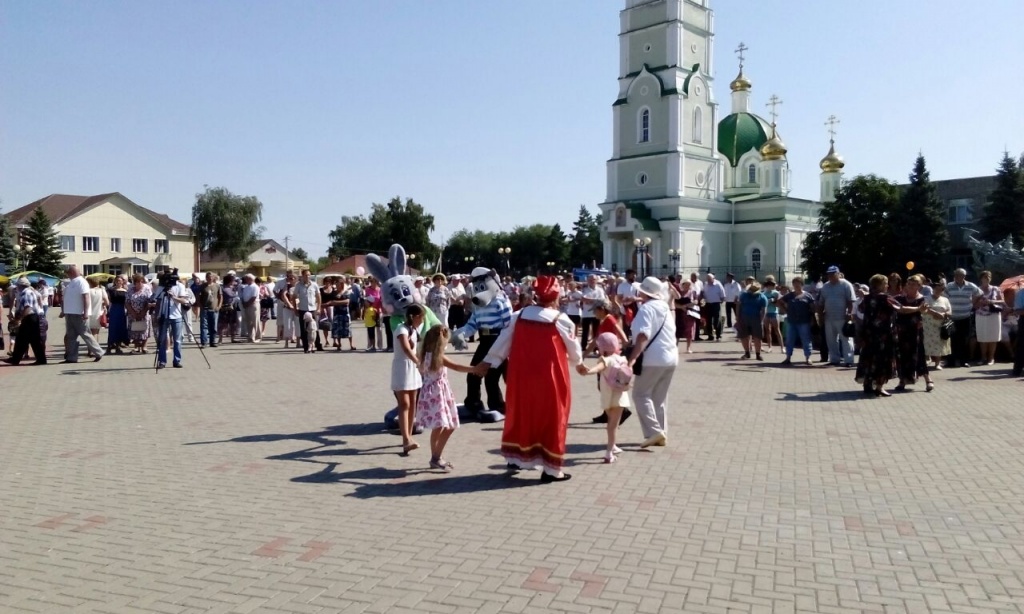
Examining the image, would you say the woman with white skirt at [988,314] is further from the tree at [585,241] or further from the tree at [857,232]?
the tree at [585,241]

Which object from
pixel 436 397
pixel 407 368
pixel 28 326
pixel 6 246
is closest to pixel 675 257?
pixel 6 246

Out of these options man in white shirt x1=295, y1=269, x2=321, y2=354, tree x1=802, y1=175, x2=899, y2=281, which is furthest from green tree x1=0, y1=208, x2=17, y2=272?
tree x1=802, y1=175, x2=899, y2=281

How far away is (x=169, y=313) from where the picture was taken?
14.4 metres

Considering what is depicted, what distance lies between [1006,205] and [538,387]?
52368 mm

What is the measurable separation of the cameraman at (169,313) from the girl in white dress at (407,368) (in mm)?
8210

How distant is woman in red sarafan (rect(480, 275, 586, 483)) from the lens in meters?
6.61

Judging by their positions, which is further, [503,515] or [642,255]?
[642,255]

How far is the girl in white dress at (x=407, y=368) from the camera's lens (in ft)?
24.7

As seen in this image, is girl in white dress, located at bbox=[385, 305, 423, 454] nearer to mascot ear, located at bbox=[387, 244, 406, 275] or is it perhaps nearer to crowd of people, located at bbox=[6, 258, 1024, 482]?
crowd of people, located at bbox=[6, 258, 1024, 482]

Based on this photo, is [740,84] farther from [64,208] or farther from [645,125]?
[64,208]

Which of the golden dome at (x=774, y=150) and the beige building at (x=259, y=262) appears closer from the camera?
the golden dome at (x=774, y=150)

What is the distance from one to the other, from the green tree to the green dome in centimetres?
5603

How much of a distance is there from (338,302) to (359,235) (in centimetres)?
8735

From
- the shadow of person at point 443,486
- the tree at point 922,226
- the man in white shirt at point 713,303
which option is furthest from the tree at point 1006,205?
the shadow of person at point 443,486
